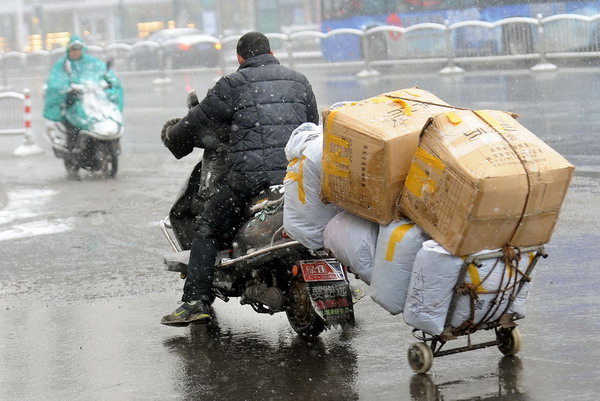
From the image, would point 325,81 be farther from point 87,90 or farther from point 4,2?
point 4,2

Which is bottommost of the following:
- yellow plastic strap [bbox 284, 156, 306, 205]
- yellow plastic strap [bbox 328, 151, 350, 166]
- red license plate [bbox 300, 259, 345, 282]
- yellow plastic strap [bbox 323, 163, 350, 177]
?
red license plate [bbox 300, 259, 345, 282]

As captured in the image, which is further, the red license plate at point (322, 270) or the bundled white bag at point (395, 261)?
the red license plate at point (322, 270)

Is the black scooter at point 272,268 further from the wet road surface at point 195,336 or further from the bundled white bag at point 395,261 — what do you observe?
the bundled white bag at point 395,261

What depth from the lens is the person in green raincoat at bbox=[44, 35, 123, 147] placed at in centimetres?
1382

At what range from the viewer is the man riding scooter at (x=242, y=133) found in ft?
20.4

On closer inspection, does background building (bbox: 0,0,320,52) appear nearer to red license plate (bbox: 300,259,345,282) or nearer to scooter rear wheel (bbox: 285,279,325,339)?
scooter rear wheel (bbox: 285,279,325,339)

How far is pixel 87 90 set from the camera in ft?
45.5

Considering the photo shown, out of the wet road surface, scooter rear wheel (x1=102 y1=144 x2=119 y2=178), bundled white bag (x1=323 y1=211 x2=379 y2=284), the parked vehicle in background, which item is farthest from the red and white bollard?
the parked vehicle in background

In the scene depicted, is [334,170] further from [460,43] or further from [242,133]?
[460,43]

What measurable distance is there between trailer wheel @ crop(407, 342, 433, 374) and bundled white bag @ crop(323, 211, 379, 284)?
40cm

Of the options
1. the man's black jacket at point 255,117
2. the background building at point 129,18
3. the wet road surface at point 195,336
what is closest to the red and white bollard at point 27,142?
the wet road surface at point 195,336

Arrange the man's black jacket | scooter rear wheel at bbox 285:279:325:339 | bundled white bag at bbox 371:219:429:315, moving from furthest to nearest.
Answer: the man's black jacket → scooter rear wheel at bbox 285:279:325:339 → bundled white bag at bbox 371:219:429:315

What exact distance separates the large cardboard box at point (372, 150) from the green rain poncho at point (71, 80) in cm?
904

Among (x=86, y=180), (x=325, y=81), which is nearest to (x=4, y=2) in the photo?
(x=325, y=81)
